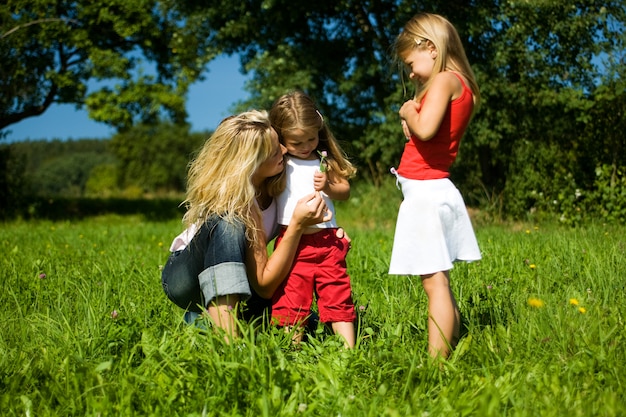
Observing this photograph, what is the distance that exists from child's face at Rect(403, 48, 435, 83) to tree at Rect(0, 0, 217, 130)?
8969 millimetres

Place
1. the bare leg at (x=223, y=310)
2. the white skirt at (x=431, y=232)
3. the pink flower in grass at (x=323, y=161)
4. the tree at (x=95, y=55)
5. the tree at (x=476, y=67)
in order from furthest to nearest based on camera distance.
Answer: the tree at (x=95, y=55) < the tree at (x=476, y=67) < the pink flower in grass at (x=323, y=161) < the bare leg at (x=223, y=310) < the white skirt at (x=431, y=232)

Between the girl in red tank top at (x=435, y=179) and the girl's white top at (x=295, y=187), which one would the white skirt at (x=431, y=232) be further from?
the girl's white top at (x=295, y=187)

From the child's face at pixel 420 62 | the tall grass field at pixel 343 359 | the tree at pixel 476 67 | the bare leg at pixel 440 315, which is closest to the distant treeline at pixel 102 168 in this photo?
the tree at pixel 476 67

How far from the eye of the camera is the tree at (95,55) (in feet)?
37.0

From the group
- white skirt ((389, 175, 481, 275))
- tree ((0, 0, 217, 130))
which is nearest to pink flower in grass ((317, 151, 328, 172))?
white skirt ((389, 175, 481, 275))

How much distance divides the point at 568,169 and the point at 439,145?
6.14 metres

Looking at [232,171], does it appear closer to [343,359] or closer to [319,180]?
[319,180]

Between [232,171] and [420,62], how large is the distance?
918mm

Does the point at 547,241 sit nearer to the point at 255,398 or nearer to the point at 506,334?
the point at 506,334

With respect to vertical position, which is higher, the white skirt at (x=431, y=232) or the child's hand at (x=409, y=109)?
the child's hand at (x=409, y=109)

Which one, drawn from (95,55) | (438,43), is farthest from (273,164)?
(95,55)

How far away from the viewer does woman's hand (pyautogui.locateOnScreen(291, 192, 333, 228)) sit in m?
2.58

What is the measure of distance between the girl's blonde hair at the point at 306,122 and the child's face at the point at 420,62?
1.56 feet

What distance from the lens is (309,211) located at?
2574mm
